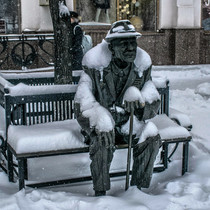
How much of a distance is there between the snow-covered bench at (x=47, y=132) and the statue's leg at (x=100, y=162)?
0.90 feet

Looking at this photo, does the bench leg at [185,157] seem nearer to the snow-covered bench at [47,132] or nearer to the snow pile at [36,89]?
the snow-covered bench at [47,132]

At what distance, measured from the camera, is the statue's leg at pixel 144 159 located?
3.97m

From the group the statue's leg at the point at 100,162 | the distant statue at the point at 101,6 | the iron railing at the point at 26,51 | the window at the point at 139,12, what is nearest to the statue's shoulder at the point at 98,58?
the statue's leg at the point at 100,162

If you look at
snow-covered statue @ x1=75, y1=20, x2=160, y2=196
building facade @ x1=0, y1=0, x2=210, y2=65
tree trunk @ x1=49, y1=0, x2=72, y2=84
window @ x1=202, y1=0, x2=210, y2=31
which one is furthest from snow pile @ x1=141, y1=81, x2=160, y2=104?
window @ x1=202, y1=0, x2=210, y2=31

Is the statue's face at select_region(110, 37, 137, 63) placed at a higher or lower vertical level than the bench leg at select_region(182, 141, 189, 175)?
higher

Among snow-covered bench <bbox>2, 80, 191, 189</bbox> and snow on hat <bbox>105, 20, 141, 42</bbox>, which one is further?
snow-covered bench <bbox>2, 80, 191, 189</bbox>

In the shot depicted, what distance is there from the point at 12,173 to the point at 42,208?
36.3 inches

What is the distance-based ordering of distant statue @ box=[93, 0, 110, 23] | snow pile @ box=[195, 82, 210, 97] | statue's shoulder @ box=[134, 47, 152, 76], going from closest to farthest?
statue's shoulder @ box=[134, 47, 152, 76], snow pile @ box=[195, 82, 210, 97], distant statue @ box=[93, 0, 110, 23]

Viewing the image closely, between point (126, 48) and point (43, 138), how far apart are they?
1085 millimetres

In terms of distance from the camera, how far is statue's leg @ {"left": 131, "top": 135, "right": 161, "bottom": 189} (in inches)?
156

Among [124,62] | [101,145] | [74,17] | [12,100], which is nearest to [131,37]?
[124,62]

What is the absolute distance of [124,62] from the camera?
4.15 meters

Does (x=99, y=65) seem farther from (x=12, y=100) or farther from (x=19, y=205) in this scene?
(x=19, y=205)

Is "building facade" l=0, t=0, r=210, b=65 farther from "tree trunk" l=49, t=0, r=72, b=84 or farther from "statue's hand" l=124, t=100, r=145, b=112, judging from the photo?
"statue's hand" l=124, t=100, r=145, b=112
